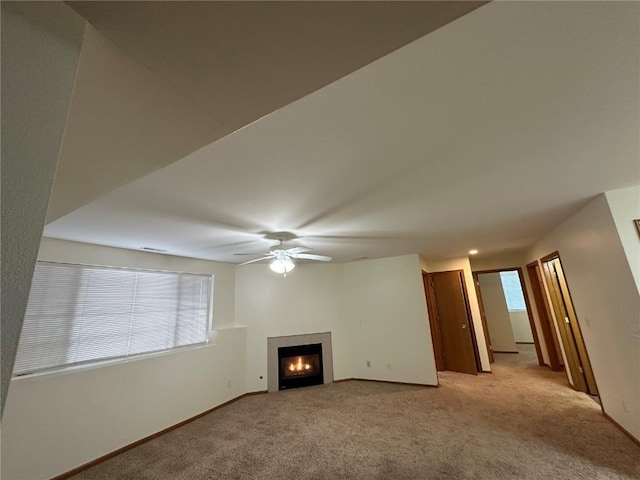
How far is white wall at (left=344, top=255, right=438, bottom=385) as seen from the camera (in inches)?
188

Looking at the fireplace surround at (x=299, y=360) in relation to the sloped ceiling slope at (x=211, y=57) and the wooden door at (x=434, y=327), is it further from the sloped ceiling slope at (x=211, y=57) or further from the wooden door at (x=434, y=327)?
the sloped ceiling slope at (x=211, y=57)

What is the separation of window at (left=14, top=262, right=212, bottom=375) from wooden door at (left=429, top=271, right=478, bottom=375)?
486 cm

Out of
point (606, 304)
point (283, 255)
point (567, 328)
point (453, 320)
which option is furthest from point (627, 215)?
point (453, 320)

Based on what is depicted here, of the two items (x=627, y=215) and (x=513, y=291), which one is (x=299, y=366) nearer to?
(x=627, y=215)

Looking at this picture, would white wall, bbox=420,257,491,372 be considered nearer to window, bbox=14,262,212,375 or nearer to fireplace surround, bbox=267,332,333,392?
fireplace surround, bbox=267,332,333,392

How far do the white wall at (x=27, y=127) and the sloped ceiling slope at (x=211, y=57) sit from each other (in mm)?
90

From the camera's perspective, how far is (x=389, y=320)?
5125 mm

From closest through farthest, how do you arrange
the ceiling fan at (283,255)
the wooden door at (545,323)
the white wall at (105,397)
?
1. the white wall at (105,397)
2. the ceiling fan at (283,255)
3. the wooden door at (545,323)

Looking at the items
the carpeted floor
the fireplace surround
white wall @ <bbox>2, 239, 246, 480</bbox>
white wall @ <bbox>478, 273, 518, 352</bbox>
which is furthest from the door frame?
white wall @ <bbox>2, 239, 246, 480</bbox>

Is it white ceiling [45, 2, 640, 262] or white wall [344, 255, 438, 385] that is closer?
white ceiling [45, 2, 640, 262]

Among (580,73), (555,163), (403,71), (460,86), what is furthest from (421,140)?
(555,163)

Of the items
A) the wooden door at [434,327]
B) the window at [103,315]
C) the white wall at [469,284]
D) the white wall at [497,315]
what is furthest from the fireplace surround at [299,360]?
the white wall at [497,315]

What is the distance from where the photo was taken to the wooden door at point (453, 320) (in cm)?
525

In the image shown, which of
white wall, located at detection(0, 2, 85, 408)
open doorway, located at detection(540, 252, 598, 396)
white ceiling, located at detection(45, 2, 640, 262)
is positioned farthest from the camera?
open doorway, located at detection(540, 252, 598, 396)
